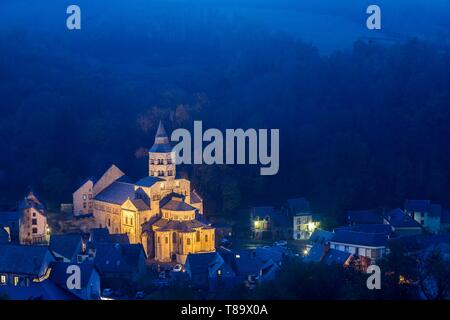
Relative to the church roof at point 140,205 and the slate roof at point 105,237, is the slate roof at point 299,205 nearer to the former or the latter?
the church roof at point 140,205

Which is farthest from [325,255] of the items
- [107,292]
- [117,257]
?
[107,292]

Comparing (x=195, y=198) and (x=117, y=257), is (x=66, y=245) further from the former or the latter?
(x=195, y=198)

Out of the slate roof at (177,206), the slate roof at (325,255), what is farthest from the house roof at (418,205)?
the slate roof at (177,206)

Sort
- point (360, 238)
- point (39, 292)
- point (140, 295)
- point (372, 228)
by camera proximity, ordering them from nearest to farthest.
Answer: point (39, 292), point (140, 295), point (360, 238), point (372, 228)

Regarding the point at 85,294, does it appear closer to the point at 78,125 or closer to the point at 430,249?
the point at 430,249

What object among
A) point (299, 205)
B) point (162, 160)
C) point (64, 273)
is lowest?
point (64, 273)
